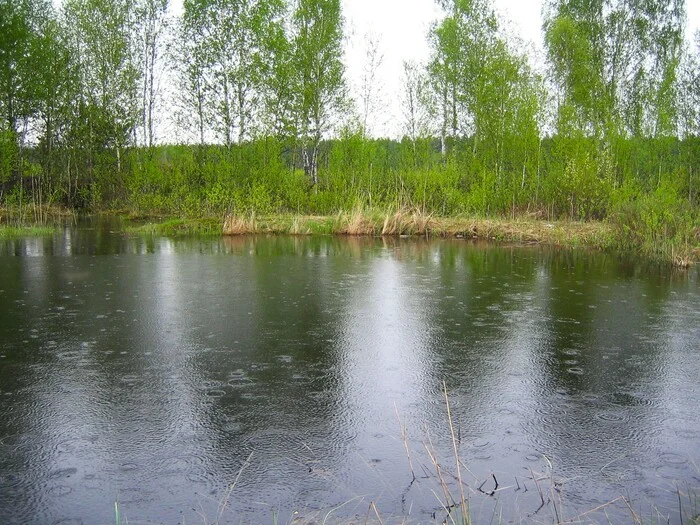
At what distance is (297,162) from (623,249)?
55.0ft

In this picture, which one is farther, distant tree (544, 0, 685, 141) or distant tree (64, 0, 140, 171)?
distant tree (64, 0, 140, 171)

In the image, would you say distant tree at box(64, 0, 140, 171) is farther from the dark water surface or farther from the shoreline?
the dark water surface

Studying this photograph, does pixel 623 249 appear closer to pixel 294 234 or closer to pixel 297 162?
pixel 294 234

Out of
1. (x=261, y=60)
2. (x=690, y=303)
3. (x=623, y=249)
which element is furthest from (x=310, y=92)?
(x=690, y=303)

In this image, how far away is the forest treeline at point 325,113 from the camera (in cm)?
1916

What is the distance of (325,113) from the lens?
77.9 feet

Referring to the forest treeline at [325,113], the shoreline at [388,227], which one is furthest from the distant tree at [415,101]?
the shoreline at [388,227]

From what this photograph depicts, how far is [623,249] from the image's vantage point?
13.6 m

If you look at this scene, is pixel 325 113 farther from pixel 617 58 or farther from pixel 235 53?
pixel 617 58

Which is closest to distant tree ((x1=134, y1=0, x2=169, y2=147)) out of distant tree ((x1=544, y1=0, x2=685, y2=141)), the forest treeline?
the forest treeline

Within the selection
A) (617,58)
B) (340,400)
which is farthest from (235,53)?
(340,400)

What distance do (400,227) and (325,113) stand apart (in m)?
8.38

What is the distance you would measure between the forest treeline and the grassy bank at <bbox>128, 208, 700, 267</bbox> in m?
1.05

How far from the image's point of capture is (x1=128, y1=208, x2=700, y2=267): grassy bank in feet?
50.9
